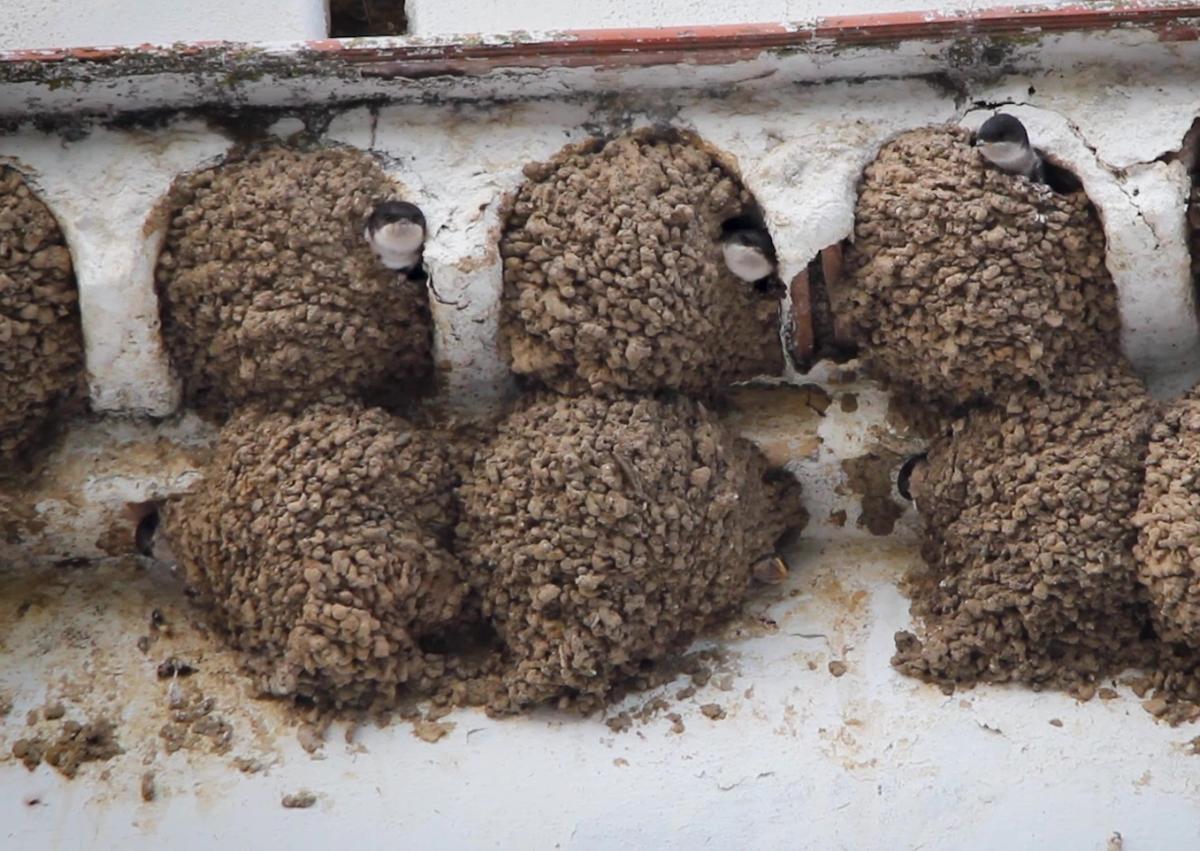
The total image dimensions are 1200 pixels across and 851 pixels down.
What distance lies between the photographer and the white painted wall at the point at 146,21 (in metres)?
4.50

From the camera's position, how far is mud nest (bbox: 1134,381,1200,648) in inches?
160

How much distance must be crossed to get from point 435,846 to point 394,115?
139 centimetres

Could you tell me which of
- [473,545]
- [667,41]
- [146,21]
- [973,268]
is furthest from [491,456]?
[146,21]

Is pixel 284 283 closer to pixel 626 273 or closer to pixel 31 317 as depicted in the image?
pixel 31 317

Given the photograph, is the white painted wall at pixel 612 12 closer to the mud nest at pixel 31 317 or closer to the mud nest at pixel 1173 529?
the mud nest at pixel 31 317

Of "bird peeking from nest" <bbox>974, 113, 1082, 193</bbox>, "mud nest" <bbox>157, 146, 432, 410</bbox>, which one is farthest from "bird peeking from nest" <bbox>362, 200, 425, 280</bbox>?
"bird peeking from nest" <bbox>974, 113, 1082, 193</bbox>

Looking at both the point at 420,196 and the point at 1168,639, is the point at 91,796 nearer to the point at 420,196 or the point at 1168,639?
the point at 420,196

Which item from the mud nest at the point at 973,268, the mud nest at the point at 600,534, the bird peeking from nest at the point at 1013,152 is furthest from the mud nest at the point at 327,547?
the bird peeking from nest at the point at 1013,152

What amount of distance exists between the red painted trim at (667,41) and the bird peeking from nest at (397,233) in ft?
0.90

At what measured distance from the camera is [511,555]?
13.9 feet

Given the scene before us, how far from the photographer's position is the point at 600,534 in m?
4.17

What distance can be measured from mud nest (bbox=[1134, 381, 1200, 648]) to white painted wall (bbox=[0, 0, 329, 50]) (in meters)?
1.84

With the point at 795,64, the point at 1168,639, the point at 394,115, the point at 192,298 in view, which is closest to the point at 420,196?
the point at 394,115

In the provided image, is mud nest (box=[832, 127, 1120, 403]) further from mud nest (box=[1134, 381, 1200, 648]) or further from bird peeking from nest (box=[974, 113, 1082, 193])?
mud nest (box=[1134, 381, 1200, 648])
